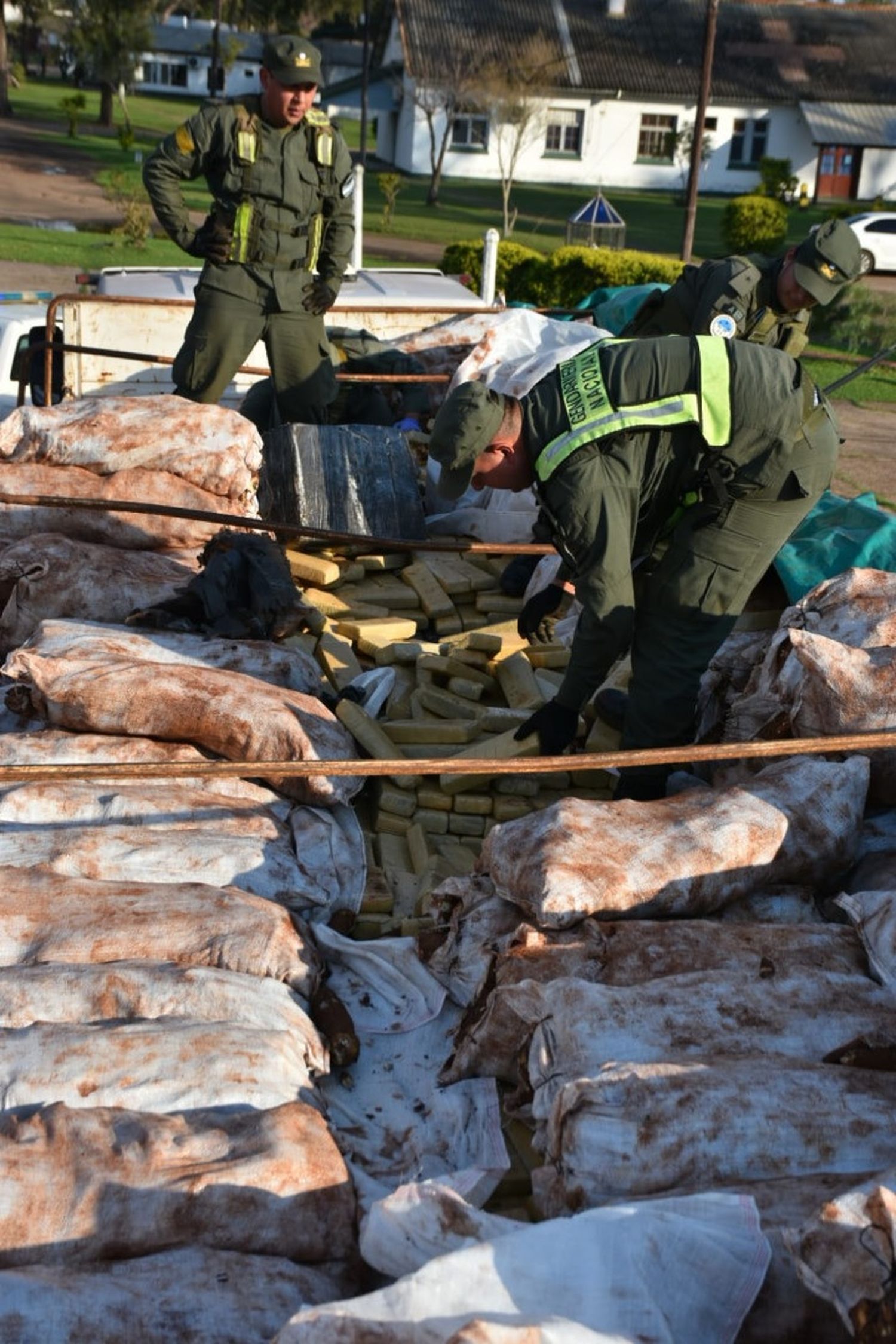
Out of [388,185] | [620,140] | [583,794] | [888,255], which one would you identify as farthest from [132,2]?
[583,794]

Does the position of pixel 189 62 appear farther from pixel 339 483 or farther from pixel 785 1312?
pixel 785 1312

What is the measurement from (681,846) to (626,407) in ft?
4.83

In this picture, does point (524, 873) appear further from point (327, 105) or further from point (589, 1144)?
point (327, 105)

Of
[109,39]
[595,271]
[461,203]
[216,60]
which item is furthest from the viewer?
[216,60]

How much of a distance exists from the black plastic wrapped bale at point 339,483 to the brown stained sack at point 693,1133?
181 inches

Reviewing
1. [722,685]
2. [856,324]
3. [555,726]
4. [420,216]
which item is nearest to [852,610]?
[722,685]

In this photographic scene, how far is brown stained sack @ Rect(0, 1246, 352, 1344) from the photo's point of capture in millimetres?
2666

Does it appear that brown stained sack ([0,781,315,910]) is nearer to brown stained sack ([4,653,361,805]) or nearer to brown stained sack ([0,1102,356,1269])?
brown stained sack ([4,653,361,805])

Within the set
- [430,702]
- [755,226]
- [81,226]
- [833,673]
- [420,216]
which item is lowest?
[81,226]

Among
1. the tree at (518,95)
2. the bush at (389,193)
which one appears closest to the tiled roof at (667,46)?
the tree at (518,95)

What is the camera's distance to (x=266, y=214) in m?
7.82

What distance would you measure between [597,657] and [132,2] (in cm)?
5009

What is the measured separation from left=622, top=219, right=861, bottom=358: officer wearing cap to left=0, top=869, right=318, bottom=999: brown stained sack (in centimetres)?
344

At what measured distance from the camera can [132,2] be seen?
48531mm
